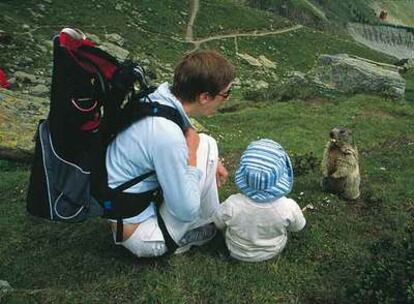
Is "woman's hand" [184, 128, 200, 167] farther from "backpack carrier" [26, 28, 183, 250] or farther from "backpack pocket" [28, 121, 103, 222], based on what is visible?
"backpack pocket" [28, 121, 103, 222]

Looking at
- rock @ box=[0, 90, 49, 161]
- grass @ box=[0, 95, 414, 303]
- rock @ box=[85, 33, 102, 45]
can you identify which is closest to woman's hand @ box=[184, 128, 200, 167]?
grass @ box=[0, 95, 414, 303]

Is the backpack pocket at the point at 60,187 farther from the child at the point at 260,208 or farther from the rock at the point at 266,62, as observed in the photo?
the rock at the point at 266,62

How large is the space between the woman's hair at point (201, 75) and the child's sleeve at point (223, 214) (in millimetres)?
1524

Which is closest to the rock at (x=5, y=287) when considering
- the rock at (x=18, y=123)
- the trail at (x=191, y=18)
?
the rock at (x=18, y=123)

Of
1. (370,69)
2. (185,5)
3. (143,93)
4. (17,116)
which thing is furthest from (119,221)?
(185,5)

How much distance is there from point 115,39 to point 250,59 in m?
13.0

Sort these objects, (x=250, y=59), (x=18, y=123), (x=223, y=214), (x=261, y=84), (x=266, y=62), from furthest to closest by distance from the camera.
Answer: (x=266, y=62), (x=250, y=59), (x=261, y=84), (x=18, y=123), (x=223, y=214)

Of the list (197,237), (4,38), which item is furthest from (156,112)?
(4,38)

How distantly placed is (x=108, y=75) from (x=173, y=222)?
1922 millimetres

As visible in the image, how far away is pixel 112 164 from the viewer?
6090 mm

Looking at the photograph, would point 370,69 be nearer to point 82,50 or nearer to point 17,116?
point 17,116

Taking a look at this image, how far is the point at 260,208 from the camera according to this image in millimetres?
6602

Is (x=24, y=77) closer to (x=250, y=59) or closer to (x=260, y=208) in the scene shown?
(x=260, y=208)

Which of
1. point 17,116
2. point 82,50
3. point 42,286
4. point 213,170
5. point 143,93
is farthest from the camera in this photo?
point 17,116
